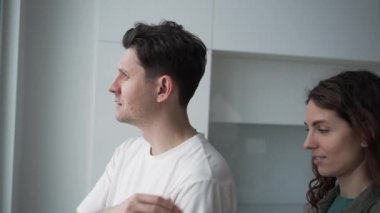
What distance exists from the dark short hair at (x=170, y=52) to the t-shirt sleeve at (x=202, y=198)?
0.79ft

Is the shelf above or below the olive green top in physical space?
above

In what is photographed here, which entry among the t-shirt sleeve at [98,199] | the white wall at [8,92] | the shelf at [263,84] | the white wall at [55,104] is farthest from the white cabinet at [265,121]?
the t-shirt sleeve at [98,199]

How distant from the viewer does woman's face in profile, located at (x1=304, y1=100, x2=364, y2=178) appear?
966mm

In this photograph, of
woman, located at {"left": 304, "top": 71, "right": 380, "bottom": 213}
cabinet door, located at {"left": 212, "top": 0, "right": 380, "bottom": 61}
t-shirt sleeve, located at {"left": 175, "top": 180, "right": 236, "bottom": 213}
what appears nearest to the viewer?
t-shirt sleeve, located at {"left": 175, "top": 180, "right": 236, "bottom": 213}

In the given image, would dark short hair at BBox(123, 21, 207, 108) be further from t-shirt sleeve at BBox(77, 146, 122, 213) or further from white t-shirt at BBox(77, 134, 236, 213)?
t-shirt sleeve at BBox(77, 146, 122, 213)

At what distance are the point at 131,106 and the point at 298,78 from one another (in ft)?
4.85

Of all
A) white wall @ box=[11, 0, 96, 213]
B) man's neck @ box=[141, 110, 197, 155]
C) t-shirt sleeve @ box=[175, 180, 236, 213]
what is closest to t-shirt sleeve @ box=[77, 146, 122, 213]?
man's neck @ box=[141, 110, 197, 155]

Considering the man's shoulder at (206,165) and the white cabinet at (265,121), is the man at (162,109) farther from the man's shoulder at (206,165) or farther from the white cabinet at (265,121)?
the white cabinet at (265,121)

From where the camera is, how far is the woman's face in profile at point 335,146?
3.17ft

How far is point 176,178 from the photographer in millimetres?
899

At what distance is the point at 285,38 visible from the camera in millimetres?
1995

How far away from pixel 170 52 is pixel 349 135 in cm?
49

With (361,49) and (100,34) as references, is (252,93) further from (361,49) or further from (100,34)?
(100,34)

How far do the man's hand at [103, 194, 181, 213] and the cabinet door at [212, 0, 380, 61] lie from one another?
1.17 metres
